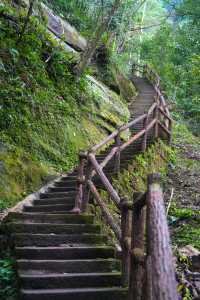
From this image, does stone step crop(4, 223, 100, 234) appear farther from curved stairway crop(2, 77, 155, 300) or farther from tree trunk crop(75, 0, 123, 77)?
tree trunk crop(75, 0, 123, 77)

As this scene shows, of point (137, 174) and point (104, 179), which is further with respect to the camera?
point (137, 174)

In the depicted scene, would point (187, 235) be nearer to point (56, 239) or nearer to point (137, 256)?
point (56, 239)

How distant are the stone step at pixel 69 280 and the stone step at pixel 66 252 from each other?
51 cm

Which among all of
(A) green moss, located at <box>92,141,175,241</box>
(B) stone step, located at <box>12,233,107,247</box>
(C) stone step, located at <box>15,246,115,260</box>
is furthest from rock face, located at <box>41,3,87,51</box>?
(C) stone step, located at <box>15,246,115,260</box>

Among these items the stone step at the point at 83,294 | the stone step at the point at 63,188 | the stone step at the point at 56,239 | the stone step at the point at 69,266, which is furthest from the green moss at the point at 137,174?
the stone step at the point at 83,294

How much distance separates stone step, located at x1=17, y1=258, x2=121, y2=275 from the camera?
491 cm

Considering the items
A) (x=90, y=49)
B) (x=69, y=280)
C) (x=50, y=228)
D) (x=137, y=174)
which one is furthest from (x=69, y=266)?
(x=90, y=49)

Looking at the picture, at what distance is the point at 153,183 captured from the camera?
3.25 metres

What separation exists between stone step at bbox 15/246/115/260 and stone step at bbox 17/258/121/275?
0.20 meters

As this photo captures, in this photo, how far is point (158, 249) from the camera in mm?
2559

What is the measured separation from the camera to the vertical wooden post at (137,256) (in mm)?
3631

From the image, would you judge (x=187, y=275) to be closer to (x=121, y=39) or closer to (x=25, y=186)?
(x=25, y=186)

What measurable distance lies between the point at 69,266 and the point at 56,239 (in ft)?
2.30

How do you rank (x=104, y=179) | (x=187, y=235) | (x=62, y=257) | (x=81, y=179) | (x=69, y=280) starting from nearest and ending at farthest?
(x=69, y=280) → (x=62, y=257) → (x=104, y=179) → (x=81, y=179) → (x=187, y=235)
